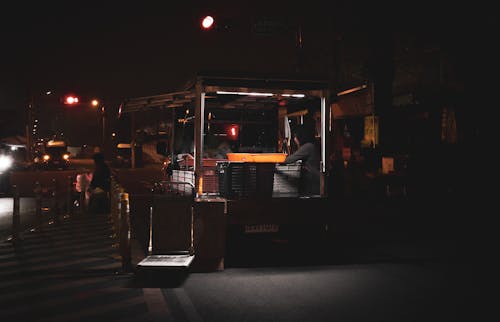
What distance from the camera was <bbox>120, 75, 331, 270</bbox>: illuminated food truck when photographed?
8.48 m

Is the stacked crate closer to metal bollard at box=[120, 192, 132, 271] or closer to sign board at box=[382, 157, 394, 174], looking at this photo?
metal bollard at box=[120, 192, 132, 271]

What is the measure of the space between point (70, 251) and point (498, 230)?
33.0 feet

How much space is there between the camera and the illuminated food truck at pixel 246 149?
8.48 metres

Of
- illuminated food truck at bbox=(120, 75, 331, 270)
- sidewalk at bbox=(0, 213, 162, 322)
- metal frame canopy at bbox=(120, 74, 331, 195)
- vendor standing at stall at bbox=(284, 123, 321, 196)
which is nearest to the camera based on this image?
sidewalk at bbox=(0, 213, 162, 322)

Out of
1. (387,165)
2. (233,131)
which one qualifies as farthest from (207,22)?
(387,165)

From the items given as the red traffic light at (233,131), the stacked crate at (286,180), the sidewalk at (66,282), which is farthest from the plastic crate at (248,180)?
the red traffic light at (233,131)

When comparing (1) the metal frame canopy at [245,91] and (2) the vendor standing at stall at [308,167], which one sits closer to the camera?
(1) the metal frame canopy at [245,91]

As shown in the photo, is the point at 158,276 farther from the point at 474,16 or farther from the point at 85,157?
the point at 85,157

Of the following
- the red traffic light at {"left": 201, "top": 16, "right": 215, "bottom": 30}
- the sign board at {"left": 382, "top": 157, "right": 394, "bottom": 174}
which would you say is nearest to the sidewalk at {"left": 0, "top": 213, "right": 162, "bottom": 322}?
the red traffic light at {"left": 201, "top": 16, "right": 215, "bottom": 30}

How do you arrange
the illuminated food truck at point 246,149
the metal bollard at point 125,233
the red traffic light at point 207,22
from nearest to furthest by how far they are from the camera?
1. the metal bollard at point 125,233
2. the illuminated food truck at point 246,149
3. the red traffic light at point 207,22

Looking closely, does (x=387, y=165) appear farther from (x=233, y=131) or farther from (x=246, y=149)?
(x=233, y=131)

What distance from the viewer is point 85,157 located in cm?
8875

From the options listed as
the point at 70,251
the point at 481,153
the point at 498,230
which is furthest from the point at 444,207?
the point at 70,251

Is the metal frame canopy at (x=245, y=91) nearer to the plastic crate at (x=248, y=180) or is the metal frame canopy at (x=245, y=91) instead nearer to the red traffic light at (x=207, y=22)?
the plastic crate at (x=248, y=180)
